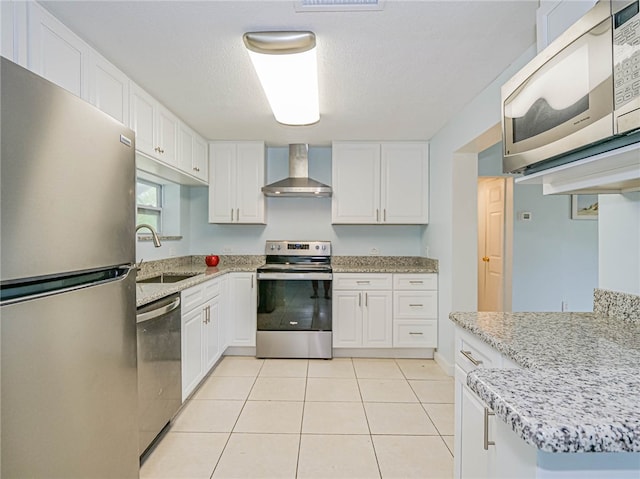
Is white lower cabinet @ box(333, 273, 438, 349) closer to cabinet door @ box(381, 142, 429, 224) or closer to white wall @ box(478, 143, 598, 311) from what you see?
cabinet door @ box(381, 142, 429, 224)

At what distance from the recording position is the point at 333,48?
1.81 meters

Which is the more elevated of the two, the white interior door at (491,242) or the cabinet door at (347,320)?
the white interior door at (491,242)

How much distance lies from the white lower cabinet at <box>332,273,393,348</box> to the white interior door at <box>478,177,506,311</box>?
1621 millimetres

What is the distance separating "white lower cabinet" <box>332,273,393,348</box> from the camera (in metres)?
3.41

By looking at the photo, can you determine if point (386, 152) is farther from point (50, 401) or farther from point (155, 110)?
point (50, 401)

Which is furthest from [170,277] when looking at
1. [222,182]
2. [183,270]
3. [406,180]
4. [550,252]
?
[550,252]

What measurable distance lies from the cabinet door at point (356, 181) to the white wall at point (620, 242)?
2.30 meters

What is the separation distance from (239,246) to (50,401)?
3.05 m

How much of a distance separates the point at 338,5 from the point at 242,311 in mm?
2792

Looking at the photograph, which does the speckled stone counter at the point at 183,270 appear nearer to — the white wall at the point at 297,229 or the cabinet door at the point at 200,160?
the white wall at the point at 297,229

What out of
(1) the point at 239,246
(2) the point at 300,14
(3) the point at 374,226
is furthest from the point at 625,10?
(1) the point at 239,246

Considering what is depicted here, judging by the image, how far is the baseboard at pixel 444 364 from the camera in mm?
3000

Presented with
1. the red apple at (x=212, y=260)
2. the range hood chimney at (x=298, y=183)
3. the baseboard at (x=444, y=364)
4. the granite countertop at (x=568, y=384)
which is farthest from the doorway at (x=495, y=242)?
the red apple at (x=212, y=260)

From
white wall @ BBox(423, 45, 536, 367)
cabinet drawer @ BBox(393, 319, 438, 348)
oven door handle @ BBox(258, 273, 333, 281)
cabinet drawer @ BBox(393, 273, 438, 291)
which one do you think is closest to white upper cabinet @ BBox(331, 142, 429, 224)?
white wall @ BBox(423, 45, 536, 367)
